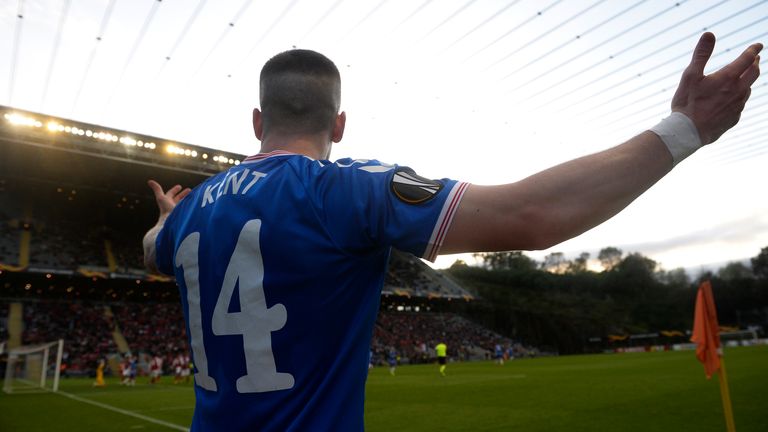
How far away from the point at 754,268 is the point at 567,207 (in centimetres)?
10517

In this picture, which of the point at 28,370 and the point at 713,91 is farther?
the point at 28,370

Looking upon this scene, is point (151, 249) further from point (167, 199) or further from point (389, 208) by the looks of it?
point (389, 208)

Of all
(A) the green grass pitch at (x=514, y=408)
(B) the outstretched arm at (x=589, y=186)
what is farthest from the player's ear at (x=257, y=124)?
(A) the green grass pitch at (x=514, y=408)

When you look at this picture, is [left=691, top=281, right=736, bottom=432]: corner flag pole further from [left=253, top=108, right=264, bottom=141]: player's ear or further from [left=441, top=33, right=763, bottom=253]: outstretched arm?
[left=253, top=108, right=264, bottom=141]: player's ear

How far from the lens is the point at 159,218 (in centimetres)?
206

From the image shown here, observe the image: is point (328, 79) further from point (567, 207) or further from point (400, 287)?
point (400, 287)

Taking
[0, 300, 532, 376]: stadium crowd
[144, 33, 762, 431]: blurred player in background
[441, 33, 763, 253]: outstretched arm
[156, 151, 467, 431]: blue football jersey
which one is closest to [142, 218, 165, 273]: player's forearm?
[144, 33, 762, 431]: blurred player in background

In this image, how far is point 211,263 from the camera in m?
1.42

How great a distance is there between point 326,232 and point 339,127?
0.52 m

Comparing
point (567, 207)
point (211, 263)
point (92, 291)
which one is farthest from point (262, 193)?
point (92, 291)

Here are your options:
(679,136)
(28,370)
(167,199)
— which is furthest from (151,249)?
(28,370)

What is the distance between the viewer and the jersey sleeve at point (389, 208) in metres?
1.17

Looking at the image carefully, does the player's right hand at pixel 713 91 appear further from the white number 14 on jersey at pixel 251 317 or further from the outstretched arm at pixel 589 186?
the white number 14 on jersey at pixel 251 317

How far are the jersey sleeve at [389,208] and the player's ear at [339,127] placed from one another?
1.25 ft
